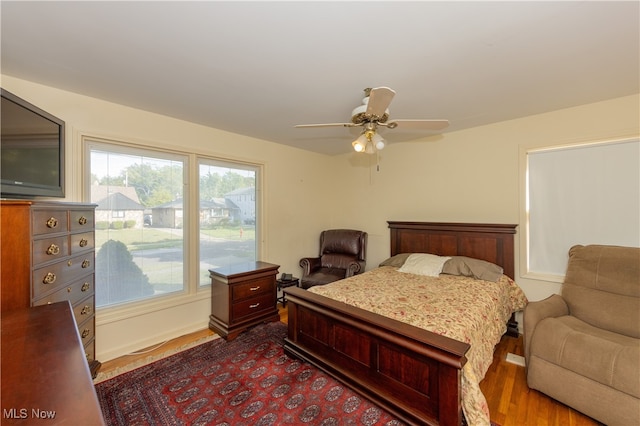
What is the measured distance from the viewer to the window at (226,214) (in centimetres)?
329

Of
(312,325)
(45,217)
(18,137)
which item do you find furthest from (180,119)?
(312,325)

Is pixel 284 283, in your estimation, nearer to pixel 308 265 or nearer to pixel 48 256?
pixel 308 265

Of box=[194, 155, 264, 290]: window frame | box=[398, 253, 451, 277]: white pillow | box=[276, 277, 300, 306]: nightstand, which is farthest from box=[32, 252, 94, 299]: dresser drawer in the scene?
A: box=[398, 253, 451, 277]: white pillow

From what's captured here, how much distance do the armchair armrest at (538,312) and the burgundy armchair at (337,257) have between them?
1.92 metres

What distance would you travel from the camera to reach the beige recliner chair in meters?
1.62

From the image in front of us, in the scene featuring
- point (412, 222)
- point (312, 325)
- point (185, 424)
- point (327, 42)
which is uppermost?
point (327, 42)

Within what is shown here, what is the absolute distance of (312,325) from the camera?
7.68ft

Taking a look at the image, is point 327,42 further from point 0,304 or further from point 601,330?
point 601,330

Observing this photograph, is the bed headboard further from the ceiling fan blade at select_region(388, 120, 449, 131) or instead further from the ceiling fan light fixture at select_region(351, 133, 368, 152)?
the ceiling fan light fixture at select_region(351, 133, 368, 152)

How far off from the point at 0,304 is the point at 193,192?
1880 mm

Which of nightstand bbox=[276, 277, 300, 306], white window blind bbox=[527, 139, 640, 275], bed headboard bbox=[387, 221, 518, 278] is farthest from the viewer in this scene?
nightstand bbox=[276, 277, 300, 306]

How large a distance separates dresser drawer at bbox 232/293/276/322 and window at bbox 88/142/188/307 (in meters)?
0.75

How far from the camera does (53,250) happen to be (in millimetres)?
1691

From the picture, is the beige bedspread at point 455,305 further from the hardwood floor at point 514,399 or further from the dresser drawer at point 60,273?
the dresser drawer at point 60,273
